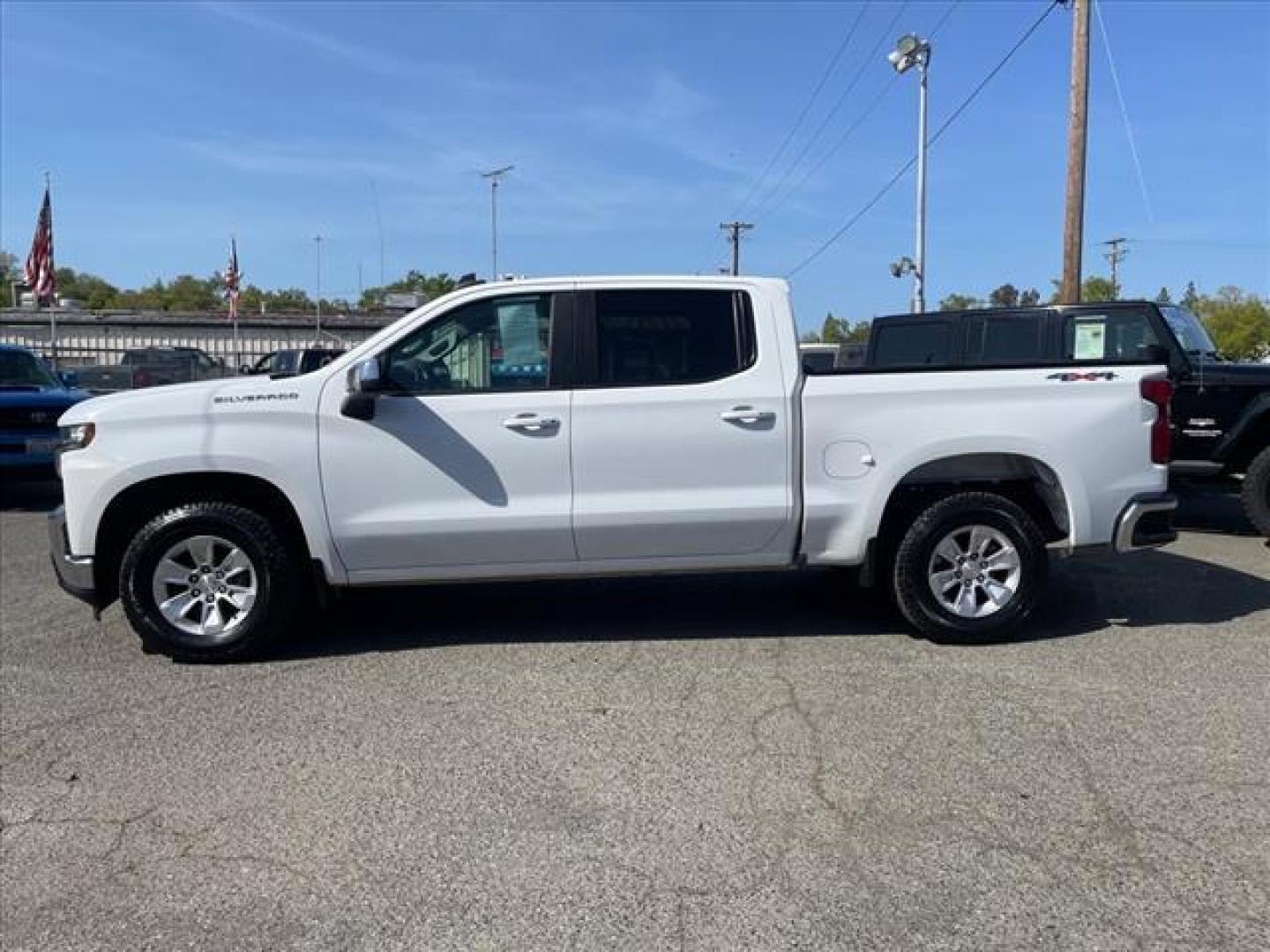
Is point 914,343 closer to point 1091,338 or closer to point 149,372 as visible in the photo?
point 1091,338

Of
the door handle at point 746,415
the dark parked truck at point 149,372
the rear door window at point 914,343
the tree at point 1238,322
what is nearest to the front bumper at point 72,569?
the door handle at point 746,415

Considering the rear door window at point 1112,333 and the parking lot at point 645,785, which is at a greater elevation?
the rear door window at point 1112,333

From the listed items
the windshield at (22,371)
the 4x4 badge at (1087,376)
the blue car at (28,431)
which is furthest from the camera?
the windshield at (22,371)

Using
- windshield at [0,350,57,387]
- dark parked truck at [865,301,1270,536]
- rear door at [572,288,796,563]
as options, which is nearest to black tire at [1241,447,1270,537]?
dark parked truck at [865,301,1270,536]

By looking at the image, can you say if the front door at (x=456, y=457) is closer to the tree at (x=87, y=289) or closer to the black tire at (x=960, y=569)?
the black tire at (x=960, y=569)

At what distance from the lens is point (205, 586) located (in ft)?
18.6

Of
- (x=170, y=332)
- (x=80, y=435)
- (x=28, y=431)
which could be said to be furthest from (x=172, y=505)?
(x=170, y=332)

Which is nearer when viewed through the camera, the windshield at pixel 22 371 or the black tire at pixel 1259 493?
the black tire at pixel 1259 493

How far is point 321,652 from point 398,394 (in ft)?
5.02

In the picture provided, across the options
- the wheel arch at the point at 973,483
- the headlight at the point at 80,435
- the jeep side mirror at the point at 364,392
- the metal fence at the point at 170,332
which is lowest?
the wheel arch at the point at 973,483

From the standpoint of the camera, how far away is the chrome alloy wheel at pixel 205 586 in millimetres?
5648

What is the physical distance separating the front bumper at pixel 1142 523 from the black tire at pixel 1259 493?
3.63 meters

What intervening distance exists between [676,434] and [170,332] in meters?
52.2

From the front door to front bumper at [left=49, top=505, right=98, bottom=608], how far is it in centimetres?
133
